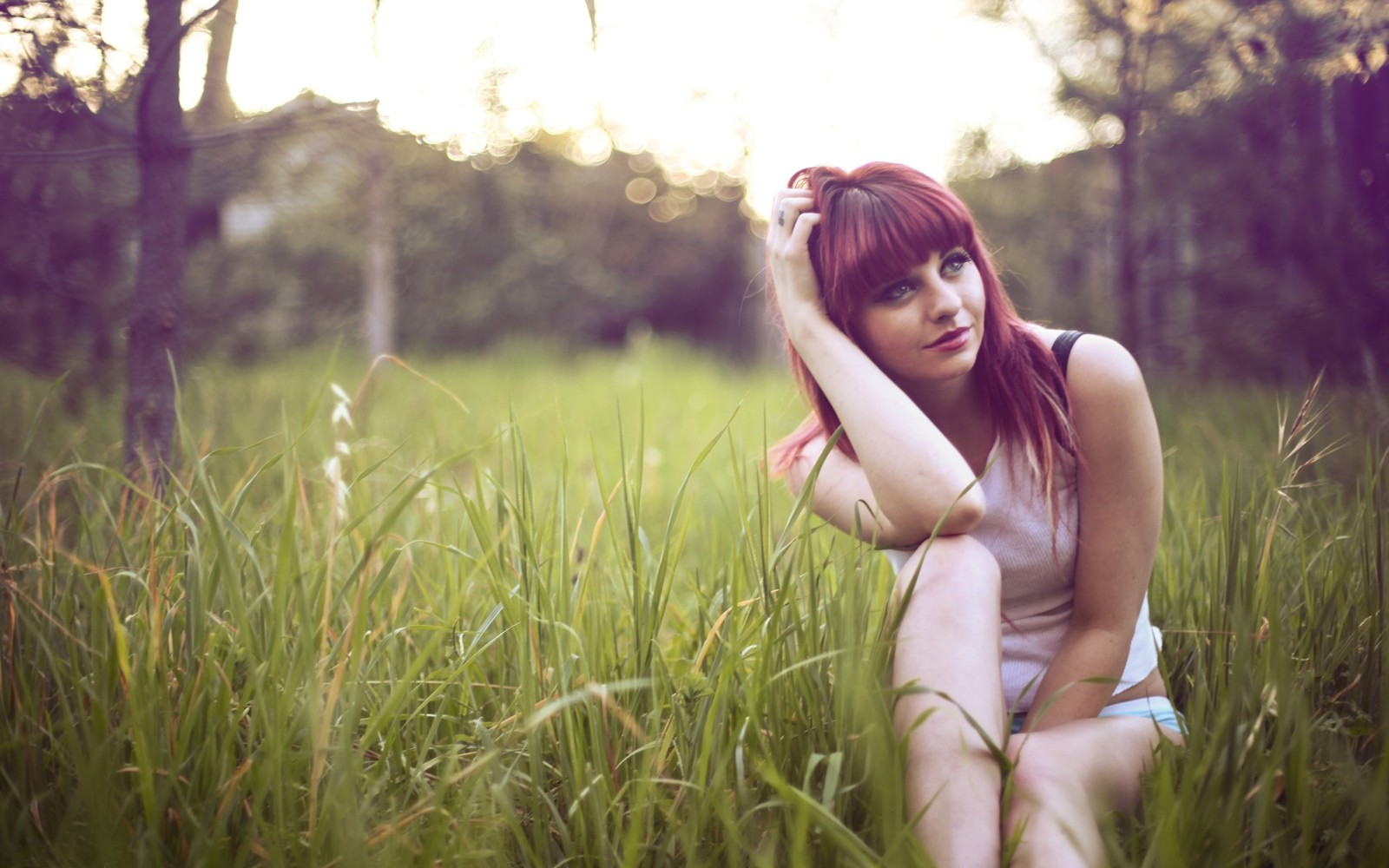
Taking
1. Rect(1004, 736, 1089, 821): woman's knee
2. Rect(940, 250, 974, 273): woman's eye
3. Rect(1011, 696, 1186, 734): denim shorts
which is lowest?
Rect(1011, 696, 1186, 734): denim shorts

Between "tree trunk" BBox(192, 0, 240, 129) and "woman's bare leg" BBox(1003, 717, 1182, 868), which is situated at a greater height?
"tree trunk" BBox(192, 0, 240, 129)

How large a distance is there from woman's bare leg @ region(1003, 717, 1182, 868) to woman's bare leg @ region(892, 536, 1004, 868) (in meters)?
0.05

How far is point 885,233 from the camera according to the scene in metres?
1.48

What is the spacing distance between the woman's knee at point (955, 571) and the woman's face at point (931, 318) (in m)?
0.32

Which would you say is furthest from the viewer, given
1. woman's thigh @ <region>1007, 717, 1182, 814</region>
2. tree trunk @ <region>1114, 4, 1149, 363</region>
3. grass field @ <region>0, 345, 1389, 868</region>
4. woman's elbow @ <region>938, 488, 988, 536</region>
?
tree trunk @ <region>1114, 4, 1149, 363</region>

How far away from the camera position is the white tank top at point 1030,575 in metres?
1.56

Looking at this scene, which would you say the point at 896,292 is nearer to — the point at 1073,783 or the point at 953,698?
the point at 953,698

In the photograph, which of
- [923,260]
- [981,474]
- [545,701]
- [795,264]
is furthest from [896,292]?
[545,701]

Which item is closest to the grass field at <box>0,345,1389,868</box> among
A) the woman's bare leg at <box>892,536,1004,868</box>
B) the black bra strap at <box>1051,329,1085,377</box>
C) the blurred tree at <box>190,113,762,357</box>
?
the woman's bare leg at <box>892,536,1004,868</box>

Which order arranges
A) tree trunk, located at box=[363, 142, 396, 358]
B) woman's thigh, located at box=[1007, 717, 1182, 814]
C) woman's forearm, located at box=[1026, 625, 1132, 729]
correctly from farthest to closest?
1. tree trunk, located at box=[363, 142, 396, 358]
2. woman's forearm, located at box=[1026, 625, 1132, 729]
3. woman's thigh, located at box=[1007, 717, 1182, 814]

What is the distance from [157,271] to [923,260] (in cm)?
182

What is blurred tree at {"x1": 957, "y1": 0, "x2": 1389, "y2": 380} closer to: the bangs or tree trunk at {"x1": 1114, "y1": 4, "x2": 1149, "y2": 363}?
tree trunk at {"x1": 1114, "y1": 4, "x2": 1149, "y2": 363}

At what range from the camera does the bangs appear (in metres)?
1.48

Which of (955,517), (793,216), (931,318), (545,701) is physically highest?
(793,216)
